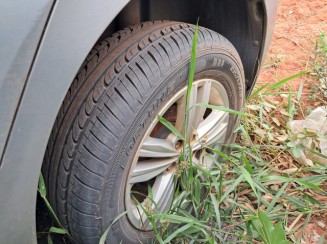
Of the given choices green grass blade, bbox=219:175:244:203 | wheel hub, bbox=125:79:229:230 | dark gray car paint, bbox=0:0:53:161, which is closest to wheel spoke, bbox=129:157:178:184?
wheel hub, bbox=125:79:229:230

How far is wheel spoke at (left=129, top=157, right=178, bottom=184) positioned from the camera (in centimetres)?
167

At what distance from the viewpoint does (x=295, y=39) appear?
129 inches

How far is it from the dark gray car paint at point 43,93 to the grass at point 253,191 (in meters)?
0.45

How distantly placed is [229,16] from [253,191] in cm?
83

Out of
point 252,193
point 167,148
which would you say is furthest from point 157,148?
point 252,193

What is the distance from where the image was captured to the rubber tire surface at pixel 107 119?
1.46m

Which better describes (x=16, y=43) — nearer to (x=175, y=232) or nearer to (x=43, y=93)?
(x=43, y=93)

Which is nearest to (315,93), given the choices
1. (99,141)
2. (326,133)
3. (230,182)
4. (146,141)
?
(326,133)

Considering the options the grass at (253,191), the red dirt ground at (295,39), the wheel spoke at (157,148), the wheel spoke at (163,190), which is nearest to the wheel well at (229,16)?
the grass at (253,191)

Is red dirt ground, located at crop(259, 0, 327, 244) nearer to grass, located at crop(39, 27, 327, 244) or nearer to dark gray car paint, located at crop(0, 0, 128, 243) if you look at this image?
grass, located at crop(39, 27, 327, 244)

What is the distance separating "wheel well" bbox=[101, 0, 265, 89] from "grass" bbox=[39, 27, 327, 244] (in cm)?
20

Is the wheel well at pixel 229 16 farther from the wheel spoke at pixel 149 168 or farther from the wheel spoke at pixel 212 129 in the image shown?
the wheel spoke at pixel 149 168

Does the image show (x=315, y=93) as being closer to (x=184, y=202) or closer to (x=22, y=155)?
(x=184, y=202)

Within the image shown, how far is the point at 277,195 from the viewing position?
6.89 feet
